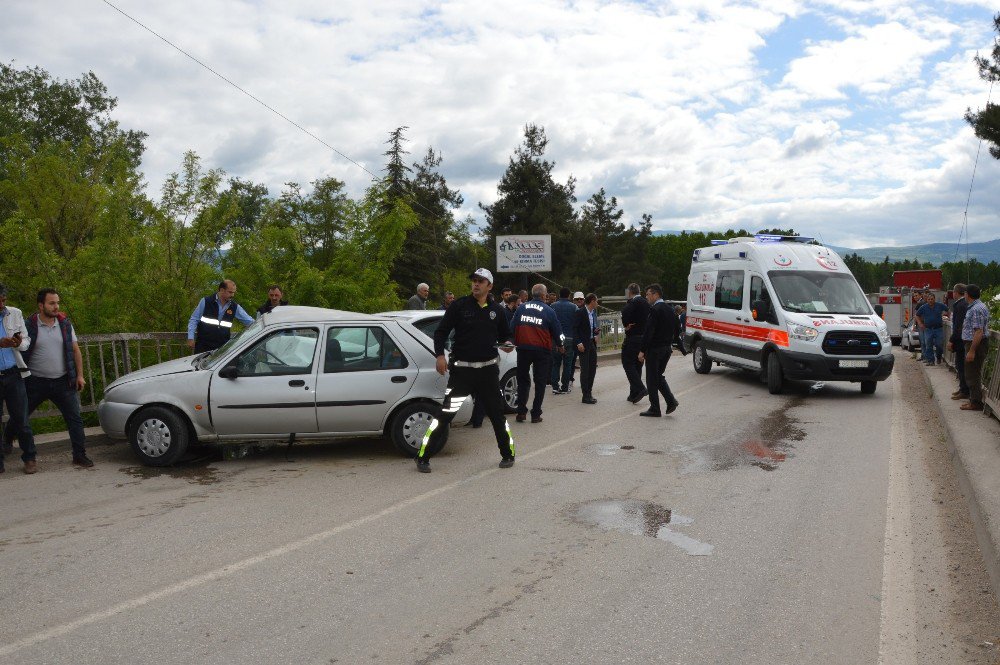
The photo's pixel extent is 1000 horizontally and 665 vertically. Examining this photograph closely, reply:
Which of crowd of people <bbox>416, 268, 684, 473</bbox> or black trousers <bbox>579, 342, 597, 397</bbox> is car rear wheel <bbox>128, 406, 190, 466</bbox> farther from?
black trousers <bbox>579, 342, 597, 397</bbox>

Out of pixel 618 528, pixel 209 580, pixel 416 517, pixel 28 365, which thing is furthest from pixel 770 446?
pixel 28 365

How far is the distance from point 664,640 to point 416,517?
104 inches

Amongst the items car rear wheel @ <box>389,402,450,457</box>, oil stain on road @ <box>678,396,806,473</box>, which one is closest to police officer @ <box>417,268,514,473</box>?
car rear wheel @ <box>389,402,450,457</box>

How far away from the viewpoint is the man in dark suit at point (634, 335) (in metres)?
12.6

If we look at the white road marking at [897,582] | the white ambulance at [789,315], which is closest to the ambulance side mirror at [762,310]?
the white ambulance at [789,315]

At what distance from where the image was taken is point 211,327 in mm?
10594

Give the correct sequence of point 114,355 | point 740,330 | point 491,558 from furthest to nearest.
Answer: point 740,330
point 114,355
point 491,558

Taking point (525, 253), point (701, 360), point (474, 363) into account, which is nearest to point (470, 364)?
point (474, 363)

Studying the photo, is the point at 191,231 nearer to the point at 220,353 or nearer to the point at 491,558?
the point at 220,353

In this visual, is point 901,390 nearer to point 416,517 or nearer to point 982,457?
point 982,457

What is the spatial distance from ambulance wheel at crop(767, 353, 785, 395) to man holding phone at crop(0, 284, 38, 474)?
36.5 feet

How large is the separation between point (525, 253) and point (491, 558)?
104 feet

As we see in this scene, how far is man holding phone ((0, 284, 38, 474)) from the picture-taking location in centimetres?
766

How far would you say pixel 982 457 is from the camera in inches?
322
